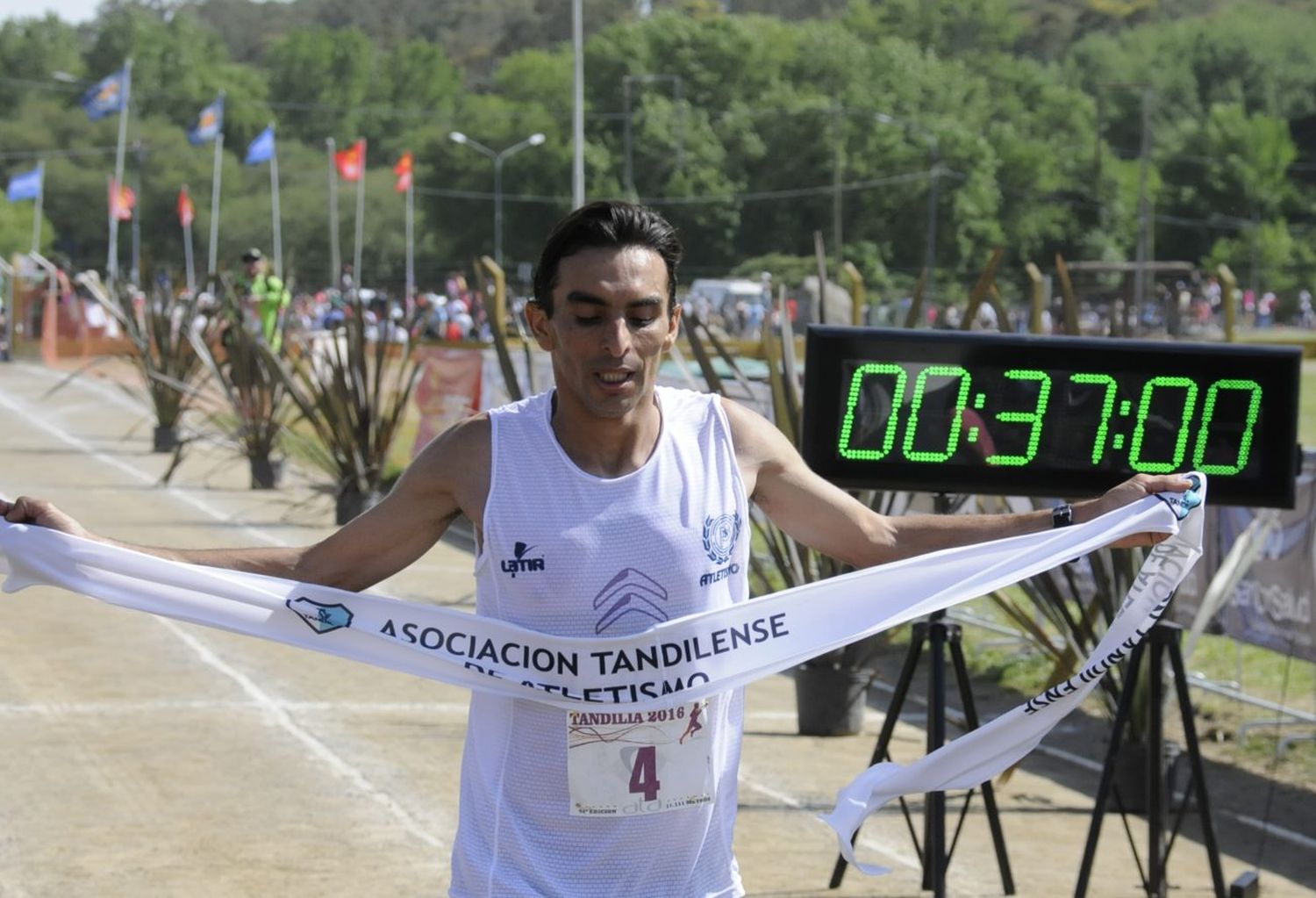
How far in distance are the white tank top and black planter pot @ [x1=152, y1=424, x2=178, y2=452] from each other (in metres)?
20.3

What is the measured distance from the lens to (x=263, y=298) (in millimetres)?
21531

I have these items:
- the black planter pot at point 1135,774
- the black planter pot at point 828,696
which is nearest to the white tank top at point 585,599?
the black planter pot at point 1135,774

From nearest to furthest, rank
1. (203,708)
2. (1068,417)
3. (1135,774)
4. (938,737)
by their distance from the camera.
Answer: (1068,417) → (938,737) → (1135,774) → (203,708)

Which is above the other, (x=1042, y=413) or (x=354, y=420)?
(x=1042, y=413)

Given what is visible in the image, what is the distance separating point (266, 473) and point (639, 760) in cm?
1690

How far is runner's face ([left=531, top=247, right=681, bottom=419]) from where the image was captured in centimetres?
361

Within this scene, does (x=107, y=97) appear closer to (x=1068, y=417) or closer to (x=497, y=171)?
(x=497, y=171)

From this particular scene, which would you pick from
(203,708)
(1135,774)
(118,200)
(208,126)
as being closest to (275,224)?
(208,126)

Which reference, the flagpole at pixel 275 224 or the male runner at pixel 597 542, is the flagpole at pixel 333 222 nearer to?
the flagpole at pixel 275 224

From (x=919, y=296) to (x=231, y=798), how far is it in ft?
11.6

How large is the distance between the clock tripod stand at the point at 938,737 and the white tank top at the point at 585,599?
9.04 ft

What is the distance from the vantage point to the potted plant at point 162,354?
22.6 metres

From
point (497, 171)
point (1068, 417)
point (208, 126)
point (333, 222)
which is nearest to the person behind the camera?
point (1068, 417)

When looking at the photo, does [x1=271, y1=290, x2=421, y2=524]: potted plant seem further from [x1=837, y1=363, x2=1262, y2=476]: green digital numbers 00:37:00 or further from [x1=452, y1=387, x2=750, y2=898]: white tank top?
[x1=452, y1=387, x2=750, y2=898]: white tank top
